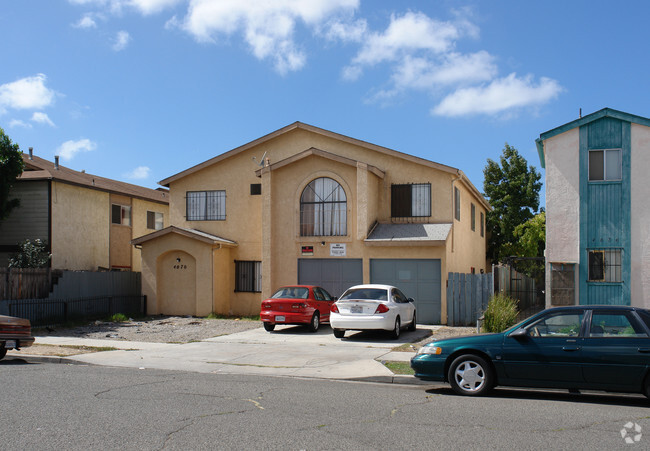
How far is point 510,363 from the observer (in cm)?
922

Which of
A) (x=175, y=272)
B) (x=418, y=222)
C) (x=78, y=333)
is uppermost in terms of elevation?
(x=418, y=222)

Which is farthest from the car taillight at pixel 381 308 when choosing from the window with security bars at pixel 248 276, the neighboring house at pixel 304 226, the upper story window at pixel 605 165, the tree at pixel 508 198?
the tree at pixel 508 198

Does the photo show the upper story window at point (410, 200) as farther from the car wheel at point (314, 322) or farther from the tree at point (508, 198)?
the tree at point (508, 198)

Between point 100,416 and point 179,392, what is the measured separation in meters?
1.89

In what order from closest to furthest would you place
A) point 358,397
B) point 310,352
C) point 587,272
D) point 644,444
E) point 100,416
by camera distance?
point 644,444
point 100,416
point 358,397
point 310,352
point 587,272

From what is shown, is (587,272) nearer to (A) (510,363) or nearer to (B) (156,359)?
(A) (510,363)

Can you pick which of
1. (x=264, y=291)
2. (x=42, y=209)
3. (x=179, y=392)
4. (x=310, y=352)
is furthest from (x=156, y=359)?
(x=42, y=209)

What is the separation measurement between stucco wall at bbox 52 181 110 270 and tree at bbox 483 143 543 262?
2305cm

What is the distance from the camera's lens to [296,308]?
18.6m

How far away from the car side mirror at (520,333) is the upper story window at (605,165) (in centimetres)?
1059

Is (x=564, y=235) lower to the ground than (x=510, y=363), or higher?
higher

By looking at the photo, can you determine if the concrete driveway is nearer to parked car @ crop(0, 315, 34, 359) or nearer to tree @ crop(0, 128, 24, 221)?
parked car @ crop(0, 315, 34, 359)

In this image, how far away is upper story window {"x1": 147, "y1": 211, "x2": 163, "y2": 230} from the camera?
33094 mm

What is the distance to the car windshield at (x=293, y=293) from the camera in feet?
62.9
